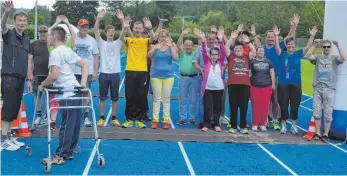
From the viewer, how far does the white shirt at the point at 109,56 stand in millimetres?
9039

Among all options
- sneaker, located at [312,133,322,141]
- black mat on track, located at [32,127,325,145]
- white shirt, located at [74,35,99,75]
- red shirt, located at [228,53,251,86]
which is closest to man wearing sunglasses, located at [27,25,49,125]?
white shirt, located at [74,35,99,75]

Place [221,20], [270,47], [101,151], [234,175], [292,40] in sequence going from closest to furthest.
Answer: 1. [234,175]
2. [101,151]
3. [292,40]
4. [270,47]
5. [221,20]

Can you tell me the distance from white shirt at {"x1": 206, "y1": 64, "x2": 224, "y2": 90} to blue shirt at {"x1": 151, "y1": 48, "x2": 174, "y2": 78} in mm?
827

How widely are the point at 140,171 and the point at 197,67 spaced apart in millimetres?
3533

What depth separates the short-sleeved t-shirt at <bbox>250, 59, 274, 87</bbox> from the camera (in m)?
9.05

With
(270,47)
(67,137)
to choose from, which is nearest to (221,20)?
(270,47)

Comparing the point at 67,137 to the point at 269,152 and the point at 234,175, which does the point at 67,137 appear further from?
the point at 269,152

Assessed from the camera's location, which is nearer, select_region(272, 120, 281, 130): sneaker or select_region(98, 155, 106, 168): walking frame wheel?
select_region(98, 155, 106, 168): walking frame wheel

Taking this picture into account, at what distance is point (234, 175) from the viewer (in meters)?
6.14

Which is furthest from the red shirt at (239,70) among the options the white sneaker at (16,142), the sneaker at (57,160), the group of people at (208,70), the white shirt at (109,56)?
the white sneaker at (16,142)

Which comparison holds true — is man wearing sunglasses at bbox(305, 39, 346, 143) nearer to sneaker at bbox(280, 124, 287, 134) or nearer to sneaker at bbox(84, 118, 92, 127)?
sneaker at bbox(280, 124, 287, 134)

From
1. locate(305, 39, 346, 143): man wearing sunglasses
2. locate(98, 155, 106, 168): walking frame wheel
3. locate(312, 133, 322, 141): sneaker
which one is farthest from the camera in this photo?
locate(312, 133, 322, 141): sneaker

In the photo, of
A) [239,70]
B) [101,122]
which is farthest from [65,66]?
[239,70]

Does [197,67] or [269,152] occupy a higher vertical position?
[197,67]
